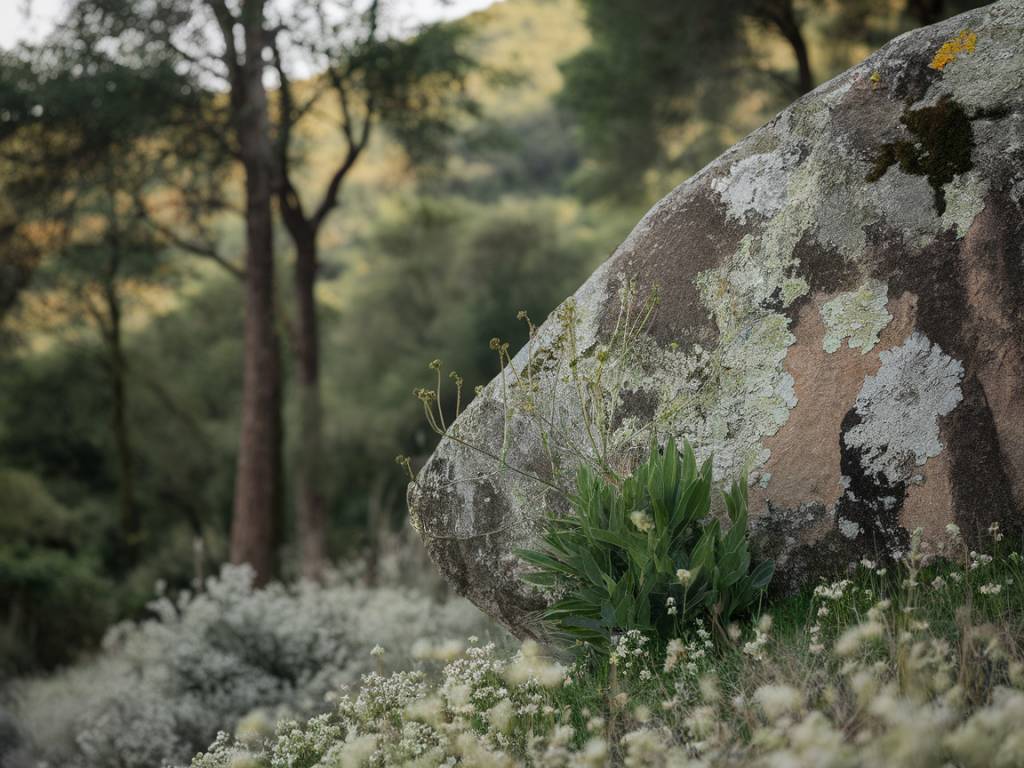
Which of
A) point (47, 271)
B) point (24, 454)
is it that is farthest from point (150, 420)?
point (47, 271)

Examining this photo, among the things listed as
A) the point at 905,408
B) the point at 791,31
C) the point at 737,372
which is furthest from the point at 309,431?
the point at 905,408

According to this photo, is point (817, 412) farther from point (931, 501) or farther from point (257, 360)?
point (257, 360)

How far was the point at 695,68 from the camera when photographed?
43.5 ft

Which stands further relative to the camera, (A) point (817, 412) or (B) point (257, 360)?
(B) point (257, 360)

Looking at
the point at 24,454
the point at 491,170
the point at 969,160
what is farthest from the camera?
the point at 491,170

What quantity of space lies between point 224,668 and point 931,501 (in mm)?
5679

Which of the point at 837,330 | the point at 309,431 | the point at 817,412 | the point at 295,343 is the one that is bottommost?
the point at 309,431

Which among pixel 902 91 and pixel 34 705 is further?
pixel 34 705

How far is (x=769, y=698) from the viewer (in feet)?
7.03

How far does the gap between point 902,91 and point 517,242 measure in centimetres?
2389

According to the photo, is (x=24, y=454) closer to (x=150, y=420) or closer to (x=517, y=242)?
(x=150, y=420)

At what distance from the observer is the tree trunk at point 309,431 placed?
41.9 feet

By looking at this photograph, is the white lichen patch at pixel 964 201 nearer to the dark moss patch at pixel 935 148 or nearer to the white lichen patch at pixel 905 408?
the dark moss patch at pixel 935 148

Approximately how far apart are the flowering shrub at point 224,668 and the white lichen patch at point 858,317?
370 cm
